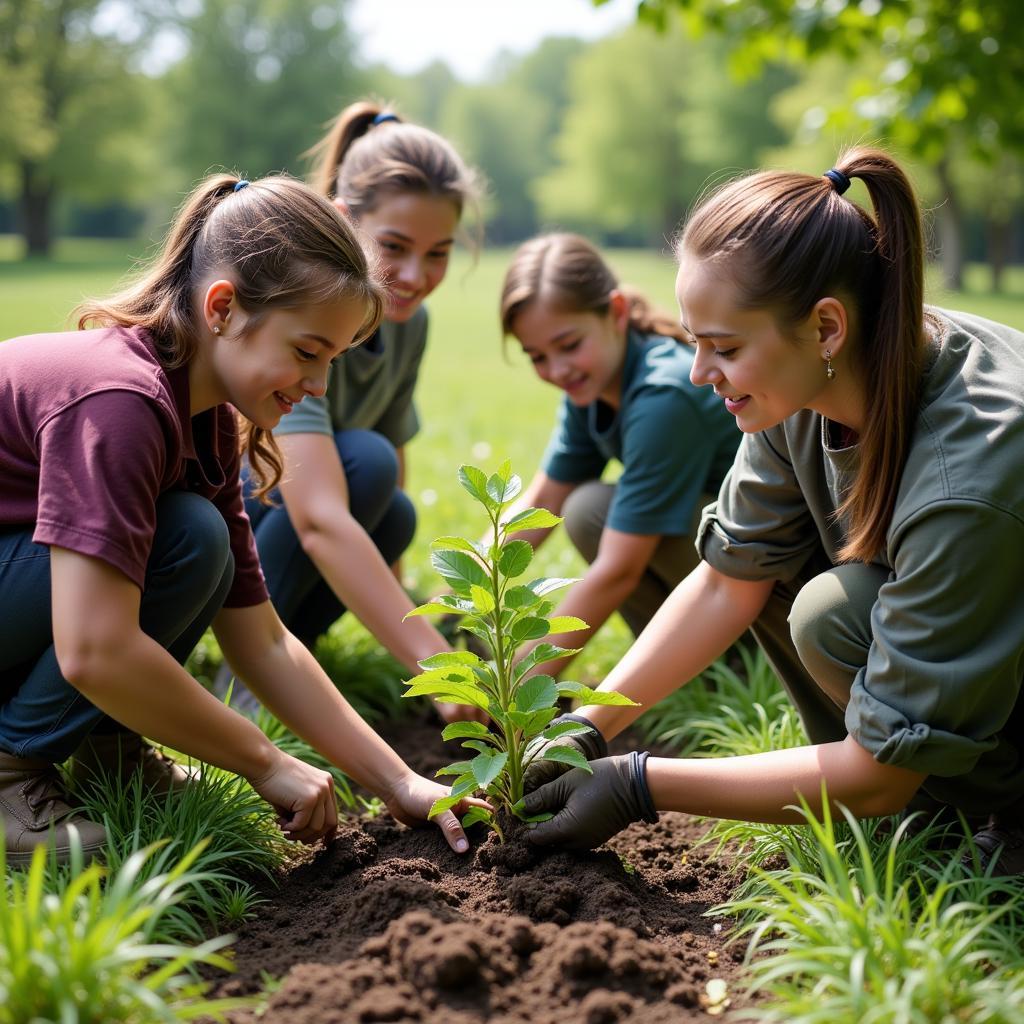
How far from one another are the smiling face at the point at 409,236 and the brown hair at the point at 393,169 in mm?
28

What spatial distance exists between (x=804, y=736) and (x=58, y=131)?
3780cm

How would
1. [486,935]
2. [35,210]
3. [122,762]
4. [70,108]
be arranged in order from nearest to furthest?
1. [486,935]
2. [122,762]
3. [70,108]
4. [35,210]

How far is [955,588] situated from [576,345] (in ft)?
5.80

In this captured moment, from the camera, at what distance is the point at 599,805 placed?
215cm

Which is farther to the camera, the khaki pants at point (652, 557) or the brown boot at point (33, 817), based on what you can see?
the khaki pants at point (652, 557)

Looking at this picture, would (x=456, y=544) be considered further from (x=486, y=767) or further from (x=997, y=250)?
(x=997, y=250)

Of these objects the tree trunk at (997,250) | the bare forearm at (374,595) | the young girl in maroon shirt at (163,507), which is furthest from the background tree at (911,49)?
the tree trunk at (997,250)

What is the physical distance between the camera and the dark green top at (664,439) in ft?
10.6

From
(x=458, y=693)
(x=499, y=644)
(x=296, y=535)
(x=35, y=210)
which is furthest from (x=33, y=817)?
(x=35, y=210)

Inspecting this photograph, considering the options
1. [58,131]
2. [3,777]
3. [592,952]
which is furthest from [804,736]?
[58,131]

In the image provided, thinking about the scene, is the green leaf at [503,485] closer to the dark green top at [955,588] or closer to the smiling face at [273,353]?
the smiling face at [273,353]

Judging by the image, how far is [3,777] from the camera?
7.25ft

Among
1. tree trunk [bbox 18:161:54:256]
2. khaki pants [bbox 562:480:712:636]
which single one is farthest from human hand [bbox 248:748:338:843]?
tree trunk [bbox 18:161:54:256]

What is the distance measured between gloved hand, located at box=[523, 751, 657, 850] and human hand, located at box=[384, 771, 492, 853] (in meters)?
0.18
